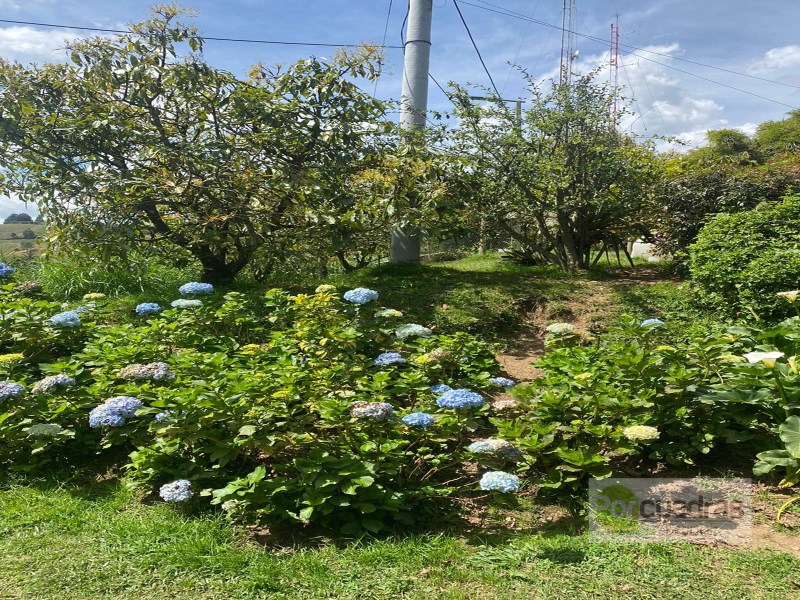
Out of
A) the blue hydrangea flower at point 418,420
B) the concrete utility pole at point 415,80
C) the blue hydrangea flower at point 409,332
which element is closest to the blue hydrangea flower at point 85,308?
the blue hydrangea flower at point 409,332

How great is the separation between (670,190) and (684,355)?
13.2 feet

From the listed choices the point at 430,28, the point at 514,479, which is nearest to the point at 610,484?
the point at 514,479

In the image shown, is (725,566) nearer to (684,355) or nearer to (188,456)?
(684,355)

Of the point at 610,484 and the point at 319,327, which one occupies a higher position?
the point at 319,327

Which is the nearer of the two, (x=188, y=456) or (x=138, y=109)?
(x=188, y=456)

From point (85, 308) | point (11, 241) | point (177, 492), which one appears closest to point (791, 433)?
point (177, 492)

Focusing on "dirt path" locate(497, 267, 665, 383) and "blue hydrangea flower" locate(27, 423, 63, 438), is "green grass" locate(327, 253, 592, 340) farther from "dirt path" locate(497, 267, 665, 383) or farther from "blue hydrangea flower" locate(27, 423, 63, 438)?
"blue hydrangea flower" locate(27, 423, 63, 438)

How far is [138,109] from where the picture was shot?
6109mm

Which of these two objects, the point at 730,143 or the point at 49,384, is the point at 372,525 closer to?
the point at 49,384

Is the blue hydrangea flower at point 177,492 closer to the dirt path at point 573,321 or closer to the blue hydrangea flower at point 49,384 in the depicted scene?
the blue hydrangea flower at point 49,384

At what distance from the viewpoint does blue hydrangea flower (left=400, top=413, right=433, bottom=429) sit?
276 cm

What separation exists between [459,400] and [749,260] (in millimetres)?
3279

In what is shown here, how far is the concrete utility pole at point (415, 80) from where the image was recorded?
7.05m

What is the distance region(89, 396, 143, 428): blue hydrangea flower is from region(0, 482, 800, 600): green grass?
442mm
